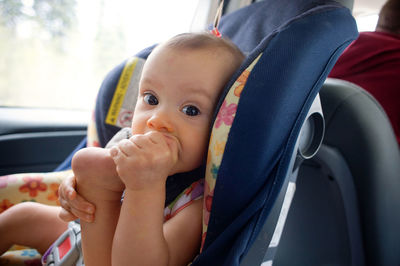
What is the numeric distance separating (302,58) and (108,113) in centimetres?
79

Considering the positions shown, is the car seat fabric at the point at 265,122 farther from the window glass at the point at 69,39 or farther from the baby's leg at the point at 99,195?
the window glass at the point at 69,39

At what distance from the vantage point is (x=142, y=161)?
62 centimetres

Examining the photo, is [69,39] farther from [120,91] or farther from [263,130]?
[263,130]

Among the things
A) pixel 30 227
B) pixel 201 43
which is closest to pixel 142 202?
pixel 201 43

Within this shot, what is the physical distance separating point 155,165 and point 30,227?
2.10 feet

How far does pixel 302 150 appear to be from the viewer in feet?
2.56

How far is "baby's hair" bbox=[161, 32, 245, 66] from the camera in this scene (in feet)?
2.58

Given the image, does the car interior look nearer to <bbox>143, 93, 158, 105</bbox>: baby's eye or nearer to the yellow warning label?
the yellow warning label

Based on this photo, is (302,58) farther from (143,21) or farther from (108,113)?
(143,21)

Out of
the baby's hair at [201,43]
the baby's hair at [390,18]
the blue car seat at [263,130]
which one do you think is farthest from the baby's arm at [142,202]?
the baby's hair at [390,18]

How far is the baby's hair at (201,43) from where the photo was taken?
0.79 m

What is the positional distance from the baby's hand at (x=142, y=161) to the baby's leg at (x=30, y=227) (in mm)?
551

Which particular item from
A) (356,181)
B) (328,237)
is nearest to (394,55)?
(356,181)

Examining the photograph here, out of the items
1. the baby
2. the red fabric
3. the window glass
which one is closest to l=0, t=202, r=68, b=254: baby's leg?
the baby
